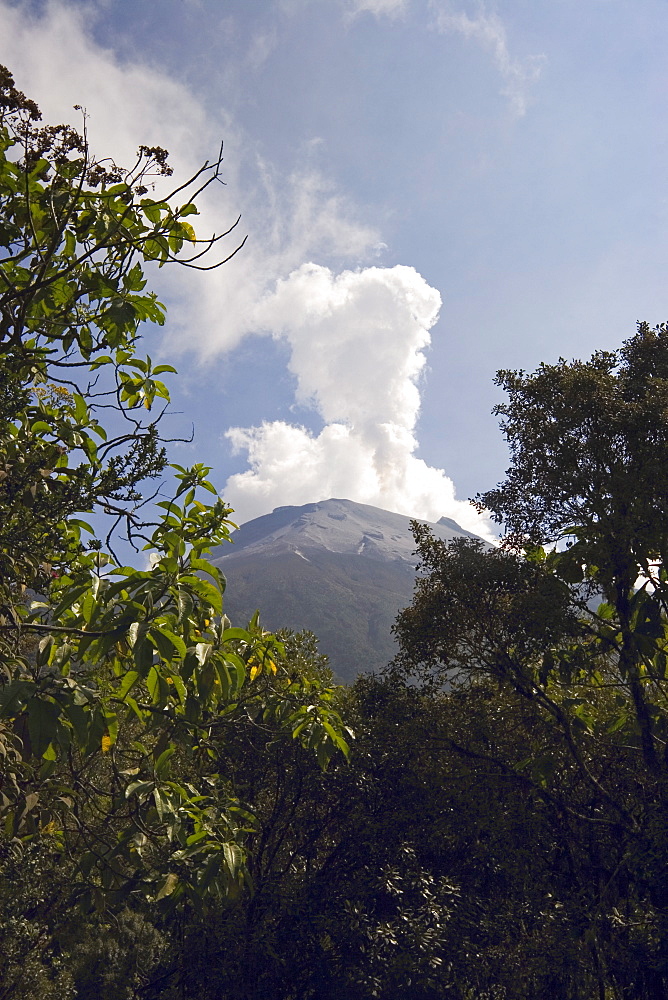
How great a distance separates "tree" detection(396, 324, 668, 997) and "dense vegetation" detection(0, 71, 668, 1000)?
0.04 meters

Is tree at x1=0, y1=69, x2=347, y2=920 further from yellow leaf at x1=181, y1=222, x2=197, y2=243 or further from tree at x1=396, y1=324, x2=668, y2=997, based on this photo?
tree at x1=396, y1=324, x2=668, y2=997

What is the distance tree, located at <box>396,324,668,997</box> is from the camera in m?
7.88

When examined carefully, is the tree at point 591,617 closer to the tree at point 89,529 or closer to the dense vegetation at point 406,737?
the dense vegetation at point 406,737

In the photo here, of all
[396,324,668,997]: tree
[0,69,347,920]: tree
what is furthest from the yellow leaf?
[396,324,668,997]: tree

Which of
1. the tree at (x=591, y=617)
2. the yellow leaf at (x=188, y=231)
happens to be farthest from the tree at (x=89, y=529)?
the tree at (x=591, y=617)

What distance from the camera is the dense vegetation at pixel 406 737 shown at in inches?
159

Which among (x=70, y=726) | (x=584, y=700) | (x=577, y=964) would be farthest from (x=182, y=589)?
(x=584, y=700)

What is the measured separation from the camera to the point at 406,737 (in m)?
10.3

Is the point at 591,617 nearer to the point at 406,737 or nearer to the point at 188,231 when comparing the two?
the point at 406,737

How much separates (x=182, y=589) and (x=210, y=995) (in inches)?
371

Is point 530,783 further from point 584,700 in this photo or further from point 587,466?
point 587,466

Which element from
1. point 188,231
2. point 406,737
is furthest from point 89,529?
point 406,737

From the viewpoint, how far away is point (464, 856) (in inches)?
385

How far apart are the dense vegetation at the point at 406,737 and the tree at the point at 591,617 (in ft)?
0.12
